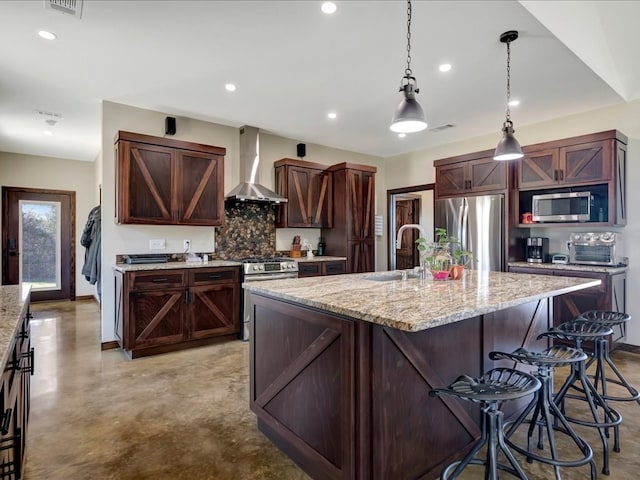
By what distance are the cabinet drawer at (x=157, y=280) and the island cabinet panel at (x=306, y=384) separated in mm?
1962

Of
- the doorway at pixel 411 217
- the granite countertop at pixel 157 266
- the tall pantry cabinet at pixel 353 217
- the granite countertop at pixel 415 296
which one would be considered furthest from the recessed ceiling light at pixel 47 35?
the doorway at pixel 411 217

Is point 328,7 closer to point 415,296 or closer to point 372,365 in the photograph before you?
point 415,296

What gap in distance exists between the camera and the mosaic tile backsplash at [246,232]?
5.04 metres

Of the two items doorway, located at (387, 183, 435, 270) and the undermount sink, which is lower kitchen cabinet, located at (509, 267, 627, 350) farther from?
doorway, located at (387, 183, 435, 270)

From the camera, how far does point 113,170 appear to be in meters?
4.16

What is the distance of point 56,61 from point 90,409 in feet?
9.82

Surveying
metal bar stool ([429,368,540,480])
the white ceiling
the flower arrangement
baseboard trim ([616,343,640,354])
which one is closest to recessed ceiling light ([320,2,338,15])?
the white ceiling

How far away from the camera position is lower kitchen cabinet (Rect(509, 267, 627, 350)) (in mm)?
3764

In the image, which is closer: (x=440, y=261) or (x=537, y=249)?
(x=440, y=261)

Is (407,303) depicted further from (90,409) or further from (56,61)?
(56,61)

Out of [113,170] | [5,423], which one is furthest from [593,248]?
[113,170]

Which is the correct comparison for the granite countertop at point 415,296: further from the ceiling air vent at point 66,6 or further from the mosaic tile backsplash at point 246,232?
the mosaic tile backsplash at point 246,232

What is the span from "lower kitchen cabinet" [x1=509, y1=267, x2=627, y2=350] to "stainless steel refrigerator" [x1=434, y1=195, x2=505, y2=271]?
2.12 feet

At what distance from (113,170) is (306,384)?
3.56 meters
